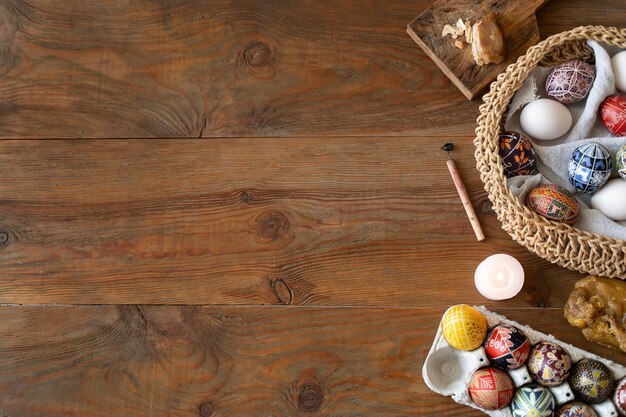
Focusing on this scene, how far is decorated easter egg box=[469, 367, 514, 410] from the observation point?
882 mm

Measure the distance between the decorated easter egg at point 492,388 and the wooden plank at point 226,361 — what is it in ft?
0.28

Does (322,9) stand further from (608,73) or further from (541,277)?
(541,277)

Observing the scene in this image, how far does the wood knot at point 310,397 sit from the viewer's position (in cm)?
99

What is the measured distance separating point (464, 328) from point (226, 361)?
37cm

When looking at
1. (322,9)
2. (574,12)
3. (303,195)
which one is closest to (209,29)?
(322,9)

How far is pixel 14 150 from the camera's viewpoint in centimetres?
109

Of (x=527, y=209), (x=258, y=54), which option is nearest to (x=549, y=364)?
(x=527, y=209)

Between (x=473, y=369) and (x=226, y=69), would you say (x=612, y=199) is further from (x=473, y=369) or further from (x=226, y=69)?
(x=226, y=69)

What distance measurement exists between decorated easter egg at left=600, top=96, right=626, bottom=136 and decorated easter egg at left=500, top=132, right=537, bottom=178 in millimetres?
129

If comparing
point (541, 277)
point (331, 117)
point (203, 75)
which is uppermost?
point (203, 75)

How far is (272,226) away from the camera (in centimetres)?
105

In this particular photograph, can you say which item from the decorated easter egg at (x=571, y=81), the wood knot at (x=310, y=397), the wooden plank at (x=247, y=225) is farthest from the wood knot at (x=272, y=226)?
the decorated easter egg at (x=571, y=81)

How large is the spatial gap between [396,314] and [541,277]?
238mm

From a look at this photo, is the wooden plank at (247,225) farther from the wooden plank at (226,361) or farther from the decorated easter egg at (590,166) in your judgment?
the decorated easter egg at (590,166)
